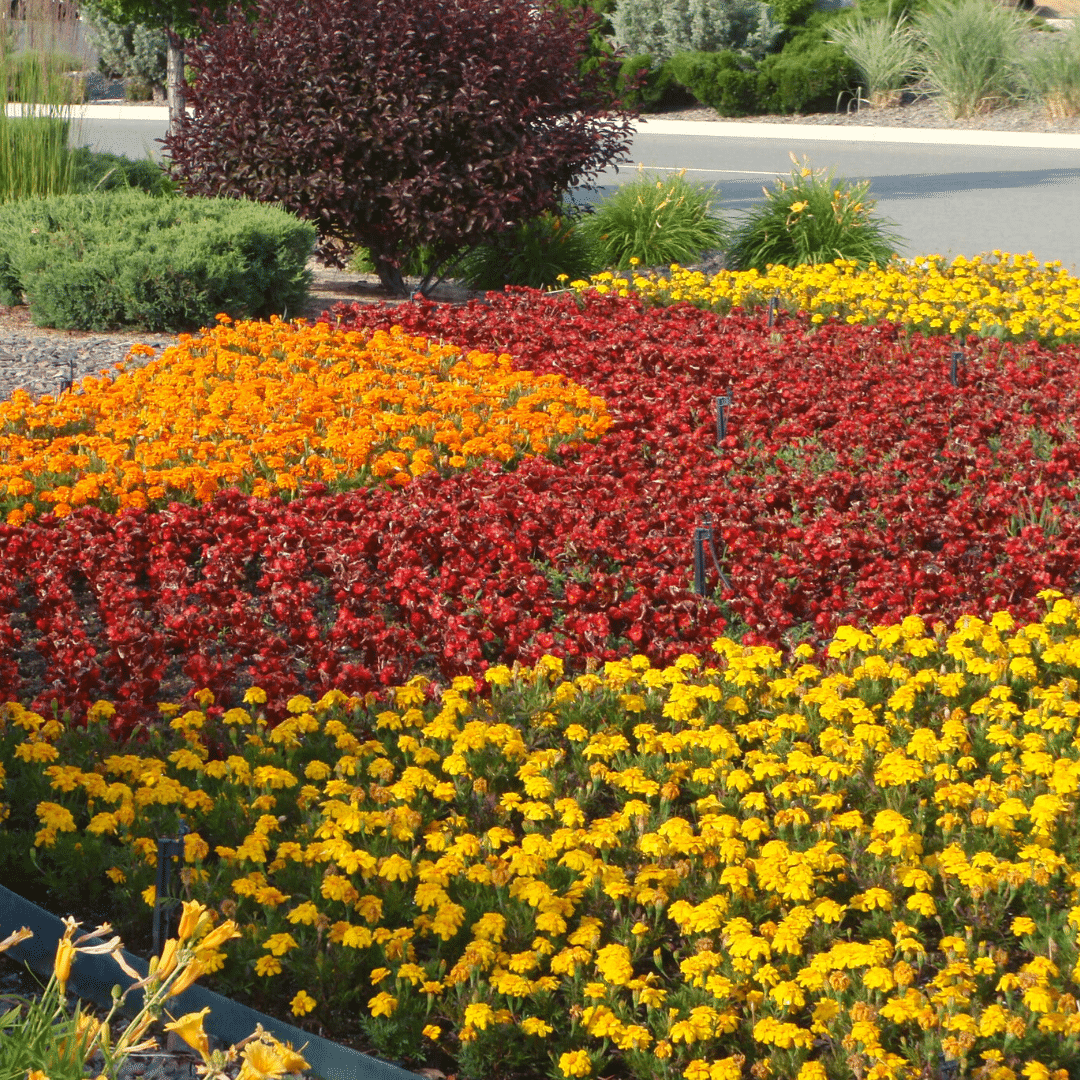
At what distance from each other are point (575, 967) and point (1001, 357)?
6.37 meters

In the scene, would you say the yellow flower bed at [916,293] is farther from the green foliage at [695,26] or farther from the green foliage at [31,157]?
the green foliage at [695,26]

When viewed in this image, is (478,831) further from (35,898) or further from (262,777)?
(35,898)

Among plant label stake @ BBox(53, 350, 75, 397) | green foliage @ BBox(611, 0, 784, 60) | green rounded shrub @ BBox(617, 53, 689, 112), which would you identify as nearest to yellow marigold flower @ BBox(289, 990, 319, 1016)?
plant label stake @ BBox(53, 350, 75, 397)

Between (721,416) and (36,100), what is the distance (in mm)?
7141

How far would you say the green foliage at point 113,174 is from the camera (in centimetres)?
1146

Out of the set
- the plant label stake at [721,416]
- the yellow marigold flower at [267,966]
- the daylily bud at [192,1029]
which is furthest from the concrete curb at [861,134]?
the daylily bud at [192,1029]

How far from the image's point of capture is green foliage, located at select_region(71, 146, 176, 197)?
11.5 m

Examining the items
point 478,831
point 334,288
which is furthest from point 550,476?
point 334,288

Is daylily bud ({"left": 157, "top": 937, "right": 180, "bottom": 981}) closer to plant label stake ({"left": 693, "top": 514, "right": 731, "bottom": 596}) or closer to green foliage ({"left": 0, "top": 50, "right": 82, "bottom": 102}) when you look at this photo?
plant label stake ({"left": 693, "top": 514, "right": 731, "bottom": 596})

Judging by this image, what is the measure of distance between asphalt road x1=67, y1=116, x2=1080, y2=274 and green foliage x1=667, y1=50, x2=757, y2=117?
1.41m

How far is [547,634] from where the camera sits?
4773 mm

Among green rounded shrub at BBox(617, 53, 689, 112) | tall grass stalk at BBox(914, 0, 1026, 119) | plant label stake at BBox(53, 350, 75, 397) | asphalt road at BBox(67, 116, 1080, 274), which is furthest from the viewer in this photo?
green rounded shrub at BBox(617, 53, 689, 112)

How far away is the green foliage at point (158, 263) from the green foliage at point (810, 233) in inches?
150

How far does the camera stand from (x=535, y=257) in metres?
11.1
